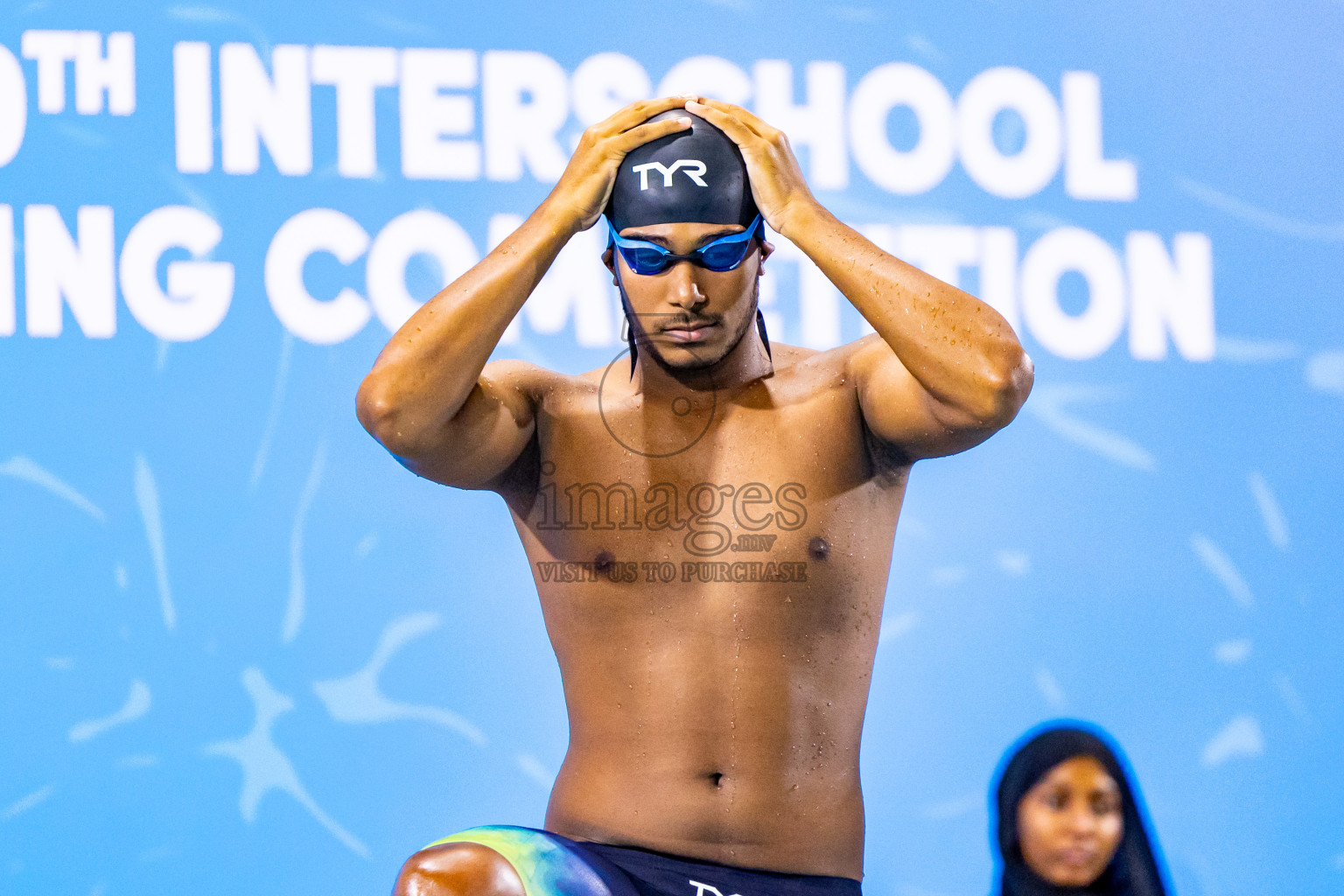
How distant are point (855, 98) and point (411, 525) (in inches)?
53.0

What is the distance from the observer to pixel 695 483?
175 cm

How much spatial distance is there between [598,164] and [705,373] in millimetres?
307

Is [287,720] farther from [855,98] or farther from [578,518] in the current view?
[855,98]

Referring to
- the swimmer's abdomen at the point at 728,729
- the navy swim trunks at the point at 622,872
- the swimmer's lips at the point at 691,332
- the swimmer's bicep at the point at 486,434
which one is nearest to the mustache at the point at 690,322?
the swimmer's lips at the point at 691,332

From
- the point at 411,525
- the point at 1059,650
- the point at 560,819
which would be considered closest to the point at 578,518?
the point at 560,819

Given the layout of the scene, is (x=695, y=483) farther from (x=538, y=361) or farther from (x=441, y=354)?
(x=538, y=361)

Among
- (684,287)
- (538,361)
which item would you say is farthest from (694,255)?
(538,361)

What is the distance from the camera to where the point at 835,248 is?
160 cm

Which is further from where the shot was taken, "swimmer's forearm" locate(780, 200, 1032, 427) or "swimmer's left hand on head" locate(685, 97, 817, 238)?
"swimmer's left hand on head" locate(685, 97, 817, 238)

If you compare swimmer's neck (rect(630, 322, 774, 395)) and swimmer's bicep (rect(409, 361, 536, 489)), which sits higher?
swimmer's neck (rect(630, 322, 774, 395))

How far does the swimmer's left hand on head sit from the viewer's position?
1.65 m

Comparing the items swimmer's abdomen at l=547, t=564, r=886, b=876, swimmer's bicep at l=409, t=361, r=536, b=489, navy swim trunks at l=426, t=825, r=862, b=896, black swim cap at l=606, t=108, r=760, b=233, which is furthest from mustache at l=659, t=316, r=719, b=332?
navy swim trunks at l=426, t=825, r=862, b=896

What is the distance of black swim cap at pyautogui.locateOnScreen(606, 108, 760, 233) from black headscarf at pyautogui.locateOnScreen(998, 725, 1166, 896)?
81 cm

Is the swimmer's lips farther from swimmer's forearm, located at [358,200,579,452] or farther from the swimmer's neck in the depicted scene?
swimmer's forearm, located at [358,200,579,452]
